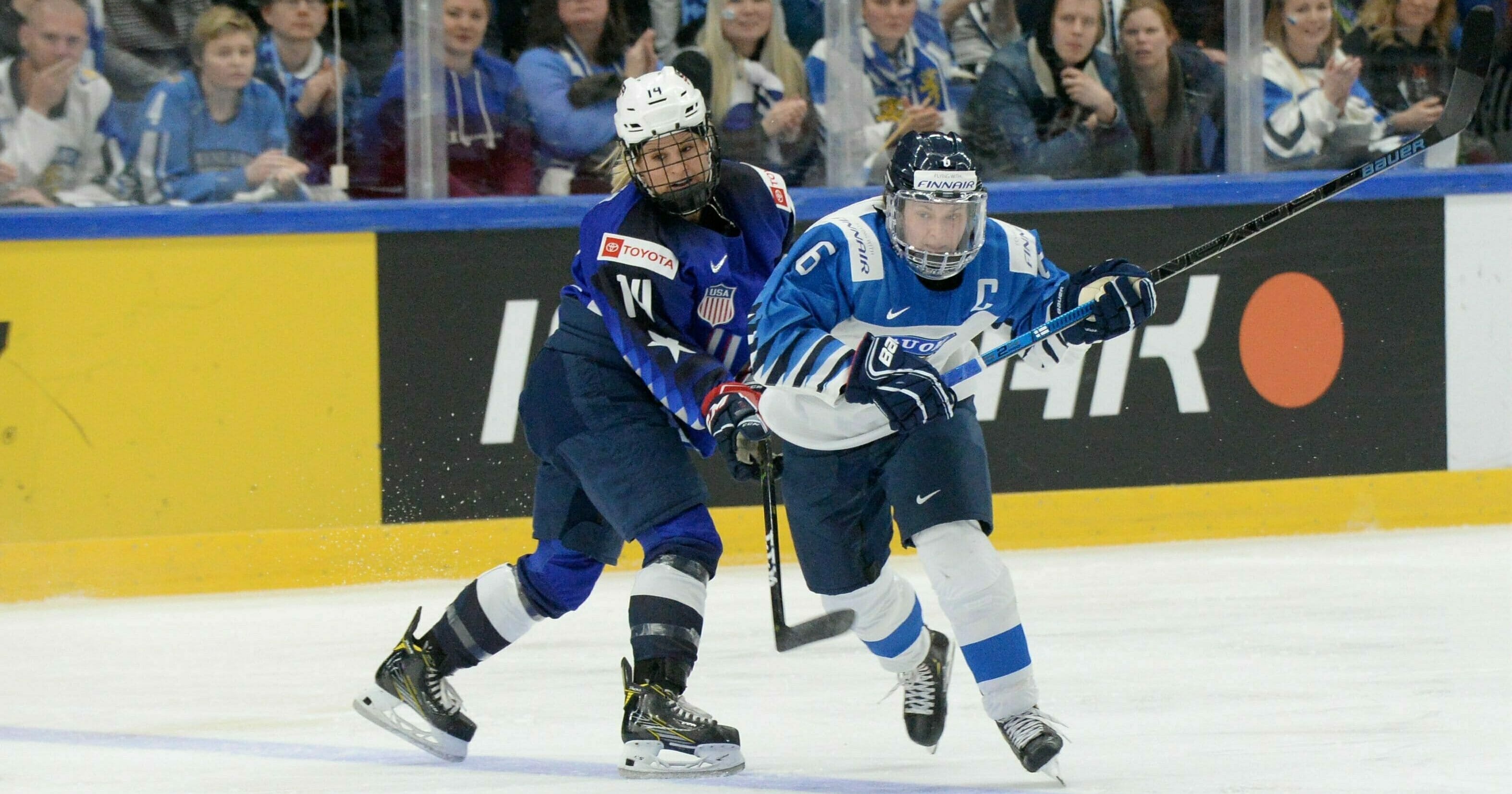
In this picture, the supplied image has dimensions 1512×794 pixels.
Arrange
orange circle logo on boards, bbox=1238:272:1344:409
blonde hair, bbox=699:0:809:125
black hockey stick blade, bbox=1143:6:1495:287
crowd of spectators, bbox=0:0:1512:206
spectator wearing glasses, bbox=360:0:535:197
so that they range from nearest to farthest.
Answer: black hockey stick blade, bbox=1143:6:1495:287 → crowd of spectators, bbox=0:0:1512:206 → spectator wearing glasses, bbox=360:0:535:197 → blonde hair, bbox=699:0:809:125 → orange circle logo on boards, bbox=1238:272:1344:409

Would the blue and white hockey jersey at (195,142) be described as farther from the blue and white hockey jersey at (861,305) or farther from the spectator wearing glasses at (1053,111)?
the blue and white hockey jersey at (861,305)

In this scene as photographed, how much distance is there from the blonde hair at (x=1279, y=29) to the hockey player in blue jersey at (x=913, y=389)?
→ 2.69 meters

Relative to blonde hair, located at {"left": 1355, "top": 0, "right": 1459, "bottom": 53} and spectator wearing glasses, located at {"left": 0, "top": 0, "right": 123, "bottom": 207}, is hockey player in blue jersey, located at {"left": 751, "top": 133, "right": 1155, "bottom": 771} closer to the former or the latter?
spectator wearing glasses, located at {"left": 0, "top": 0, "right": 123, "bottom": 207}

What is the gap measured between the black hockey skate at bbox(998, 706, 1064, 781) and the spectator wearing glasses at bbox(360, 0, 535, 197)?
2.67 m

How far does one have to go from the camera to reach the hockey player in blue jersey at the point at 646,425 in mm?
2832

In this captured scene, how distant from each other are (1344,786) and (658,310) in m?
1.28

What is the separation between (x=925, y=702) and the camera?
3010 mm

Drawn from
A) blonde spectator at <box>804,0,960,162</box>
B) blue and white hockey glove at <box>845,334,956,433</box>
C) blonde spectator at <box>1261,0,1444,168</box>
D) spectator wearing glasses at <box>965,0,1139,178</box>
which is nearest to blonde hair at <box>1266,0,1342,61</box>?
blonde spectator at <box>1261,0,1444,168</box>

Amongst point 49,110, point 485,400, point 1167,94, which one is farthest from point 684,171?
point 1167,94

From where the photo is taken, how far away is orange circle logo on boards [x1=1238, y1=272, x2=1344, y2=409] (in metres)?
5.20

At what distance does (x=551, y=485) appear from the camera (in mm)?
3037

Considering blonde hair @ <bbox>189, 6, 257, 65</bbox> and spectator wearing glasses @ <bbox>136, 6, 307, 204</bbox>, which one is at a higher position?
blonde hair @ <bbox>189, 6, 257, 65</bbox>

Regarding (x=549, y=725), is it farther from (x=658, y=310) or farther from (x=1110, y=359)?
(x=1110, y=359)

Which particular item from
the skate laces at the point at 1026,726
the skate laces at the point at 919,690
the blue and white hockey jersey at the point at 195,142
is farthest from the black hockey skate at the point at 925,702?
the blue and white hockey jersey at the point at 195,142
